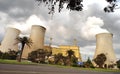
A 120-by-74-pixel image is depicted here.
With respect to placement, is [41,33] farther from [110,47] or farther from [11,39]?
[110,47]

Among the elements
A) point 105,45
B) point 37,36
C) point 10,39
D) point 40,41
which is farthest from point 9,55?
point 105,45

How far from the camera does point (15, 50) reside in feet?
341

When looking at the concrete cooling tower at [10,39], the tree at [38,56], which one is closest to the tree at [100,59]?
the tree at [38,56]

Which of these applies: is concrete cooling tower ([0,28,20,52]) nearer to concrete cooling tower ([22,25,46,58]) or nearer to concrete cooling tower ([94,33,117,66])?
concrete cooling tower ([22,25,46,58])

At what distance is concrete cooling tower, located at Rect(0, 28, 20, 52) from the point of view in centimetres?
9912

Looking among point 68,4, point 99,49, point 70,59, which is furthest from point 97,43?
point 68,4

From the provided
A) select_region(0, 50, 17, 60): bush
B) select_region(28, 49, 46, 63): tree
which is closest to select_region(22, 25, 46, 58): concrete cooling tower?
select_region(28, 49, 46, 63): tree

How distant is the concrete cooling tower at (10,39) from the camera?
9912 cm

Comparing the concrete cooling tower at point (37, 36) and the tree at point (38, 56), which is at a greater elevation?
the concrete cooling tower at point (37, 36)

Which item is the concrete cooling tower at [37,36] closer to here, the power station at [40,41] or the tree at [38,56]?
the power station at [40,41]

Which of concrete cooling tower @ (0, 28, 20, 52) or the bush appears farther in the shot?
concrete cooling tower @ (0, 28, 20, 52)

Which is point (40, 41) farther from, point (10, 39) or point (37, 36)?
point (10, 39)

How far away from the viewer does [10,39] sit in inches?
3910

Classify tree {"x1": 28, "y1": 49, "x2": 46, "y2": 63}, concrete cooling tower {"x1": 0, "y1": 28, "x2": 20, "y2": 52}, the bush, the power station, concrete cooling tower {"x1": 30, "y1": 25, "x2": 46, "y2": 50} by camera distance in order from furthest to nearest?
concrete cooling tower {"x1": 30, "y1": 25, "x2": 46, "y2": 50}
concrete cooling tower {"x1": 0, "y1": 28, "x2": 20, "y2": 52}
the bush
tree {"x1": 28, "y1": 49, "x2": 46, "y2": 63}
the power station
